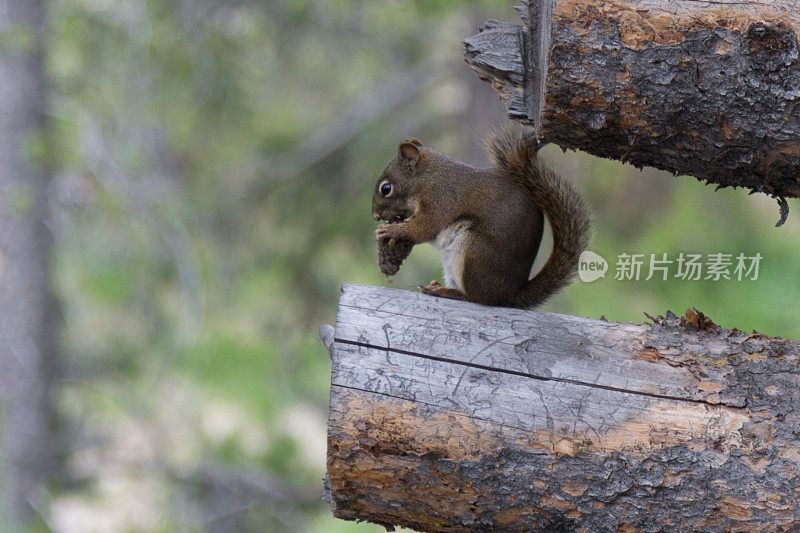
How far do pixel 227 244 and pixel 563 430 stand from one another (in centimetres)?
401

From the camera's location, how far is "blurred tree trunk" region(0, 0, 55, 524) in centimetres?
482

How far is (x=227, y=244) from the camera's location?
17.5ft

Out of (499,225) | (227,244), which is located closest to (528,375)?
(499,225)

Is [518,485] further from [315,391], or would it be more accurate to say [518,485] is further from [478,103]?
[315,391]

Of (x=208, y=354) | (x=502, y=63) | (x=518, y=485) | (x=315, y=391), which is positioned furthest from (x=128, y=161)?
(x=518, y=485)

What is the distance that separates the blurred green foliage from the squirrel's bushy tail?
87.2 inches

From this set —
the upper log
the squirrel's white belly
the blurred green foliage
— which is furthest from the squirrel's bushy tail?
the blurred green foliage

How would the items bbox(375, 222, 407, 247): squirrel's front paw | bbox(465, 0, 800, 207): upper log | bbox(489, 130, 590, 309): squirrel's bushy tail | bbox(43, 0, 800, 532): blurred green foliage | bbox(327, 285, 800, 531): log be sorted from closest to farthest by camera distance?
bbox(465, 0, 800, 207): upper log
bbox(327, 285, 800, 531): log
bbox(489, 130, 590, 309): squirrel's bushy tail
bbox(375, 222, 407, 247): squirrel's front paw
bbox(43, 0, 800, 532): blurred green foliage

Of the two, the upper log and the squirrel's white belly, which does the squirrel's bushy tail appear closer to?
the squirrel's white belly

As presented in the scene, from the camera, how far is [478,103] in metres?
4.41

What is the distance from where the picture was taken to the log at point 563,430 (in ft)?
5.33

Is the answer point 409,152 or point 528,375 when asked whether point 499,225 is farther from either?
point 528,375

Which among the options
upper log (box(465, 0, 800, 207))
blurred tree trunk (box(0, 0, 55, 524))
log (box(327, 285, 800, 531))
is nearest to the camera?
upper log (box(465, 0, 800, 207))

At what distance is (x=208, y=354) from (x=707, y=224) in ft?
11.9
